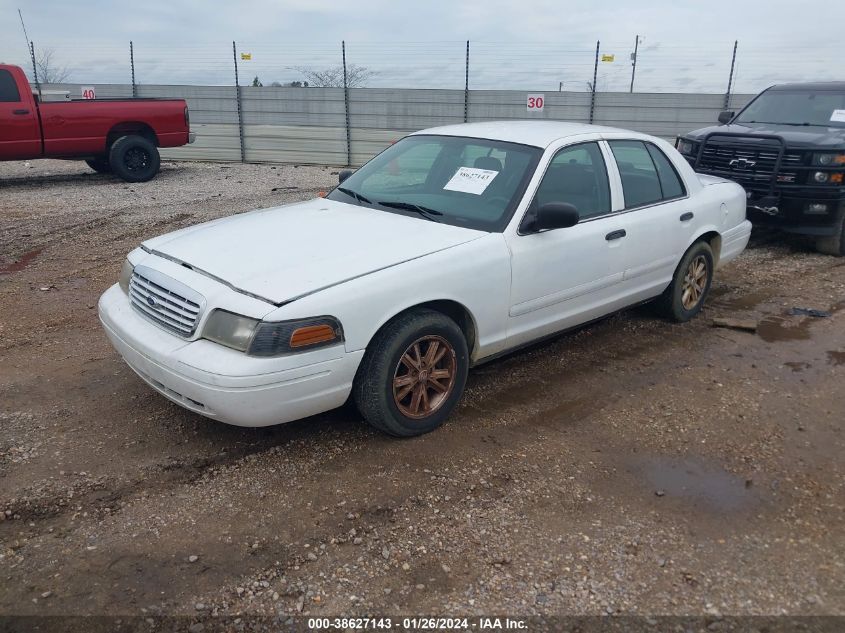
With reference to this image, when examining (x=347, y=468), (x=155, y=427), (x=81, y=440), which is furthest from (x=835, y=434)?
(x=81, y=440)

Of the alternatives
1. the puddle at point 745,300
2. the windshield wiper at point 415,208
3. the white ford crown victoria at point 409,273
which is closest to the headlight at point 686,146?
the puddle at point 745,300

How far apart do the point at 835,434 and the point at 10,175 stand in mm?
14354

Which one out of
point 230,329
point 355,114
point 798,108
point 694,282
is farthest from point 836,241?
point 355,114

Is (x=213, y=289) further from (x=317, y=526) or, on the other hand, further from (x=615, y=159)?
(x=615, y=159)

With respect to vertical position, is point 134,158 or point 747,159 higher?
point 747,159

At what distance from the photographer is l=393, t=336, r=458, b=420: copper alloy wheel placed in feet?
12.0

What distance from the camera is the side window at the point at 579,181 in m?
4.32

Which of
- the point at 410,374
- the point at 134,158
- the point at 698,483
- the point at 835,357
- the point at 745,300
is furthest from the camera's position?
the point at 134,158

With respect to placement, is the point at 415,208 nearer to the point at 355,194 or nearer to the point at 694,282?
the point at 355,194

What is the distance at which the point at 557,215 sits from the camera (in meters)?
3.96

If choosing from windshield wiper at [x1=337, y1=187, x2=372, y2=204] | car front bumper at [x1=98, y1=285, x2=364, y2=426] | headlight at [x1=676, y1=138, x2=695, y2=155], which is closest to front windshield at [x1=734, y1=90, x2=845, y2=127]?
headlight at [x1=676, y1=138, x2=695, y2=155]

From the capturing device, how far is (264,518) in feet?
10.2

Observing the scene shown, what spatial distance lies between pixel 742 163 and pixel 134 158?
10073mm

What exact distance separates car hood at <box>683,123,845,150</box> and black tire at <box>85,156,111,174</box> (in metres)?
10.4
